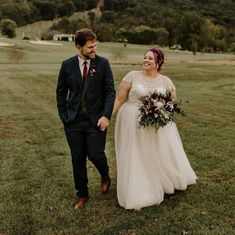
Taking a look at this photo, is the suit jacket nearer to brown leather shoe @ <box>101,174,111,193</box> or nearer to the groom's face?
the groom's face

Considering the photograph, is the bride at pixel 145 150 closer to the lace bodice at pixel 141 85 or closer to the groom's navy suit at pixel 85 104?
the lace bodice at pixel 141 85

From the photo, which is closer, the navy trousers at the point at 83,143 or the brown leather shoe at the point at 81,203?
the navy trousers at the point at 83,143

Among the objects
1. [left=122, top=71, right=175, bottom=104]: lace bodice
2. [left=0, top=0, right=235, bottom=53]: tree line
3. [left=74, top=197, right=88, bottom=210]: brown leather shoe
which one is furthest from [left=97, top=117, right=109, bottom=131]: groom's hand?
[left=0, top=0, right=235, bottom=53]: tree line

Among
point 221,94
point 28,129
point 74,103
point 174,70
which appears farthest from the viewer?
point 174,70

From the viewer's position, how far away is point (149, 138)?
23.4ft

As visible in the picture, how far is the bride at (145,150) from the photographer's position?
22.8ft

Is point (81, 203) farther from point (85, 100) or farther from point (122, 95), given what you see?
point (122, 95)

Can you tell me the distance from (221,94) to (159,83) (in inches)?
611

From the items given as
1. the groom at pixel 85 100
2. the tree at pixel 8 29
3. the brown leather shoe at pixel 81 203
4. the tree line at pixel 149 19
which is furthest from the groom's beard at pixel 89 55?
the tree at pixel 8 29

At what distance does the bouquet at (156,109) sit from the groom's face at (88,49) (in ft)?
3.73

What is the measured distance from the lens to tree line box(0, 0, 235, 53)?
93312 mm

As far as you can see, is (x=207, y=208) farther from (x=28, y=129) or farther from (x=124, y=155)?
(x=28, y=129)

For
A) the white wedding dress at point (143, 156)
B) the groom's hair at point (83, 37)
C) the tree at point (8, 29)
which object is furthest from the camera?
the tree at point (8, 29)

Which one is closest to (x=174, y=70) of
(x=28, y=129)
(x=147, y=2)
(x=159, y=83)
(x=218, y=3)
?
(x=28, y=129)
